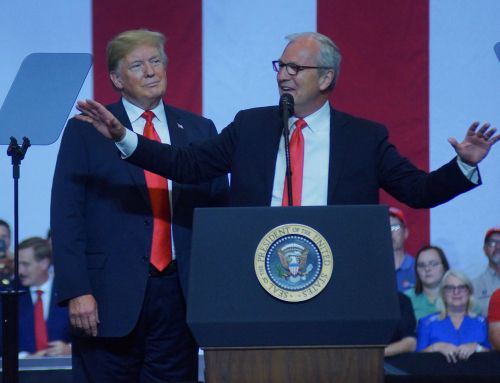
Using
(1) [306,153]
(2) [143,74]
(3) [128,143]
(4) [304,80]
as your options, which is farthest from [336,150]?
(2) [143,74]

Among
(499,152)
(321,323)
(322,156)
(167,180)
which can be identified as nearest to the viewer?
(321,323)

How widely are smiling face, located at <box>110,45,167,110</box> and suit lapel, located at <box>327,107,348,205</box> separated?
578 mm

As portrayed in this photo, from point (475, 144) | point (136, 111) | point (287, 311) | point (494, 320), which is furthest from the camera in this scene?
point (494, 320)

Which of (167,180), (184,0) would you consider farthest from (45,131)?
(184,0)

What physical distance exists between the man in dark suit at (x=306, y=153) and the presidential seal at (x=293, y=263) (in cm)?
56

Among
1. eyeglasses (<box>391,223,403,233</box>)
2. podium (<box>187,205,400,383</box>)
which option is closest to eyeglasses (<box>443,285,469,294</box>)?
eyeglasses (<box>391,223,403,233</box>)

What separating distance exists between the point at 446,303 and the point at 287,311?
2647mm

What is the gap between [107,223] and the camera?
2834 millimetres

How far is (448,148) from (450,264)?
1.79 feet

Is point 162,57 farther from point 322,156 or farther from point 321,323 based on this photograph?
point 321,323

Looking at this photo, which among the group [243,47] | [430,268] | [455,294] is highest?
[243,47]

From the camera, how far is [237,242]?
192cm

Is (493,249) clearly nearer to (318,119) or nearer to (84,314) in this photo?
(318,119)

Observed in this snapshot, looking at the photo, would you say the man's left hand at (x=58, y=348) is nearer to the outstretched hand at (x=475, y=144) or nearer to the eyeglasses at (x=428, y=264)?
the eyeglasses at (x=428, y=264)
